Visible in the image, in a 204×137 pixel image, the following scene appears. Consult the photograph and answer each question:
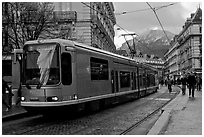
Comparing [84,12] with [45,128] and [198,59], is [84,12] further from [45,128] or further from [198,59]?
[198,59]

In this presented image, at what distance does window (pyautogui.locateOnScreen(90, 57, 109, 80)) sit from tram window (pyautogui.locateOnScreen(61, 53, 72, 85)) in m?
2.12

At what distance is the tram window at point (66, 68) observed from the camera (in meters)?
12.0

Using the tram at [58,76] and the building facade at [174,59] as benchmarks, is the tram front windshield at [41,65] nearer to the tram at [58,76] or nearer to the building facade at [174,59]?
the tram at [58,76]

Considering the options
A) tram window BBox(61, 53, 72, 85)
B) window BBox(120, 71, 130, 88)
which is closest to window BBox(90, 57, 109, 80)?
tram window BBox(61, 53, 72, 85)

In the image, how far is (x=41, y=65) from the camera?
11945mm

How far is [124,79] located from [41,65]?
8.88m

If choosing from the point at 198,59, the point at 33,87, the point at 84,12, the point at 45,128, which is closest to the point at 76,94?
the point at 33,87

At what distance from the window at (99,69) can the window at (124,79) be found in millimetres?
2906

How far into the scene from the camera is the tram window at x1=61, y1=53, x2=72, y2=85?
1205 centimetres

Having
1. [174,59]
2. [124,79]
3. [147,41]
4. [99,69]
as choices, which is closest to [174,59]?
[174,59]

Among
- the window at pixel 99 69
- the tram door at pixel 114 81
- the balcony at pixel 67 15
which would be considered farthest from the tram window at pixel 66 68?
the balcony at pixel 67 15

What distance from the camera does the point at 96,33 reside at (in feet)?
133

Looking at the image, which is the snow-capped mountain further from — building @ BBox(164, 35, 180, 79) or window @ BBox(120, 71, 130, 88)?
window @ BBox(120, 71, 130, 88)

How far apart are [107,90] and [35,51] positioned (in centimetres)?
524
